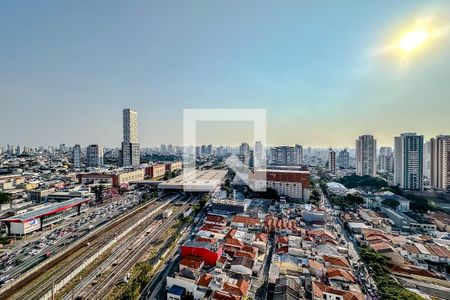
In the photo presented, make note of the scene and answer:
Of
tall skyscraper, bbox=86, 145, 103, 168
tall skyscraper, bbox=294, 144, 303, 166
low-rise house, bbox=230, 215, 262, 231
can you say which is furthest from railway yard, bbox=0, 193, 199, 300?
tall skyscraper, bbox=294, 144, 303, 166

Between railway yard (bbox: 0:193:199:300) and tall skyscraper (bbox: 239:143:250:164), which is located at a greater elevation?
tall skyscraper (bbox: 239:143:250:164)

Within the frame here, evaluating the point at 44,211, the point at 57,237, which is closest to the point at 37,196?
the point at 44,211

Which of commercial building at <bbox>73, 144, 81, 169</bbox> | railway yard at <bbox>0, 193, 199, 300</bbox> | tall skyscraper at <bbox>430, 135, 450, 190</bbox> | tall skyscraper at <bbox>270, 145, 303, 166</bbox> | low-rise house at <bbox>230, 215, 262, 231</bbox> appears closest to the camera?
railway yard at <bbox>0, 193, 199, 300</bbox>

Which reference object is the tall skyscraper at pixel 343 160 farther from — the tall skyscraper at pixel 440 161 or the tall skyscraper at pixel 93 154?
the tall skyscraper at pixel 93 154

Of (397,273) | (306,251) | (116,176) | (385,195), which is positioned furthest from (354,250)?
(116,176)

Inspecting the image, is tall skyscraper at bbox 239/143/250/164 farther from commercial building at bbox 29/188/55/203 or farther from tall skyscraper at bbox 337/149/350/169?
commercial building at bbox 29/188/55/203

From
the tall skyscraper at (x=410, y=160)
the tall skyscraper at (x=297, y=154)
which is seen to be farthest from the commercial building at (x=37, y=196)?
the tall skyscraper at (x=297, y=154)
